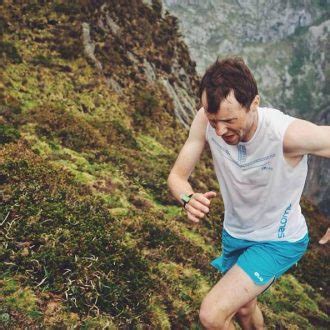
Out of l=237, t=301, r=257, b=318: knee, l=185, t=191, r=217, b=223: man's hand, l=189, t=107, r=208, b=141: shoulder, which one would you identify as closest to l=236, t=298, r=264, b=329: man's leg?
l=237, t=301, r=257, b=318: knee

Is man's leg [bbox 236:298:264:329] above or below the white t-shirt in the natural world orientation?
below

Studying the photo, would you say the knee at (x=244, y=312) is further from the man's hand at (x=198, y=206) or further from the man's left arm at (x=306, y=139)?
the man's left arm at (x=306, y=139)

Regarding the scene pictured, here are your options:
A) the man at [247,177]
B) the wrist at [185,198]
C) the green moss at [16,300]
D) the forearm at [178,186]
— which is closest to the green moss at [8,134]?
the green moss at [16,300]

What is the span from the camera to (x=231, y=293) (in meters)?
4.71

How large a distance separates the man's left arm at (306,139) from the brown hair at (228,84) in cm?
54

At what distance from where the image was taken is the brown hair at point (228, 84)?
4.21m

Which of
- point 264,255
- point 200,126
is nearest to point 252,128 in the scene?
point 200,126

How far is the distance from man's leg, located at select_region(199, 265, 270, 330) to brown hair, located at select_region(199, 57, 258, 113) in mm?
1919

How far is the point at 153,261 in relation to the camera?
318 inches

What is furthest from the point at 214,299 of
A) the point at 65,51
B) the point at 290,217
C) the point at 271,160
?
the point at 65,51

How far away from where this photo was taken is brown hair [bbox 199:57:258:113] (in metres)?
4.21

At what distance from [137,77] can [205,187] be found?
6143 mm

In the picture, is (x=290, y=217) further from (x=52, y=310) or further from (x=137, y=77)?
(x=137, y=77)

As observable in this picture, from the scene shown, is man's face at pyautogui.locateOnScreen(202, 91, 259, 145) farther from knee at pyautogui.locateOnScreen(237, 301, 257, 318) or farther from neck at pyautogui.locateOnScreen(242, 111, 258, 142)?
knee at pyautogui.locateOnScreen(237, 301, 257, 318)
